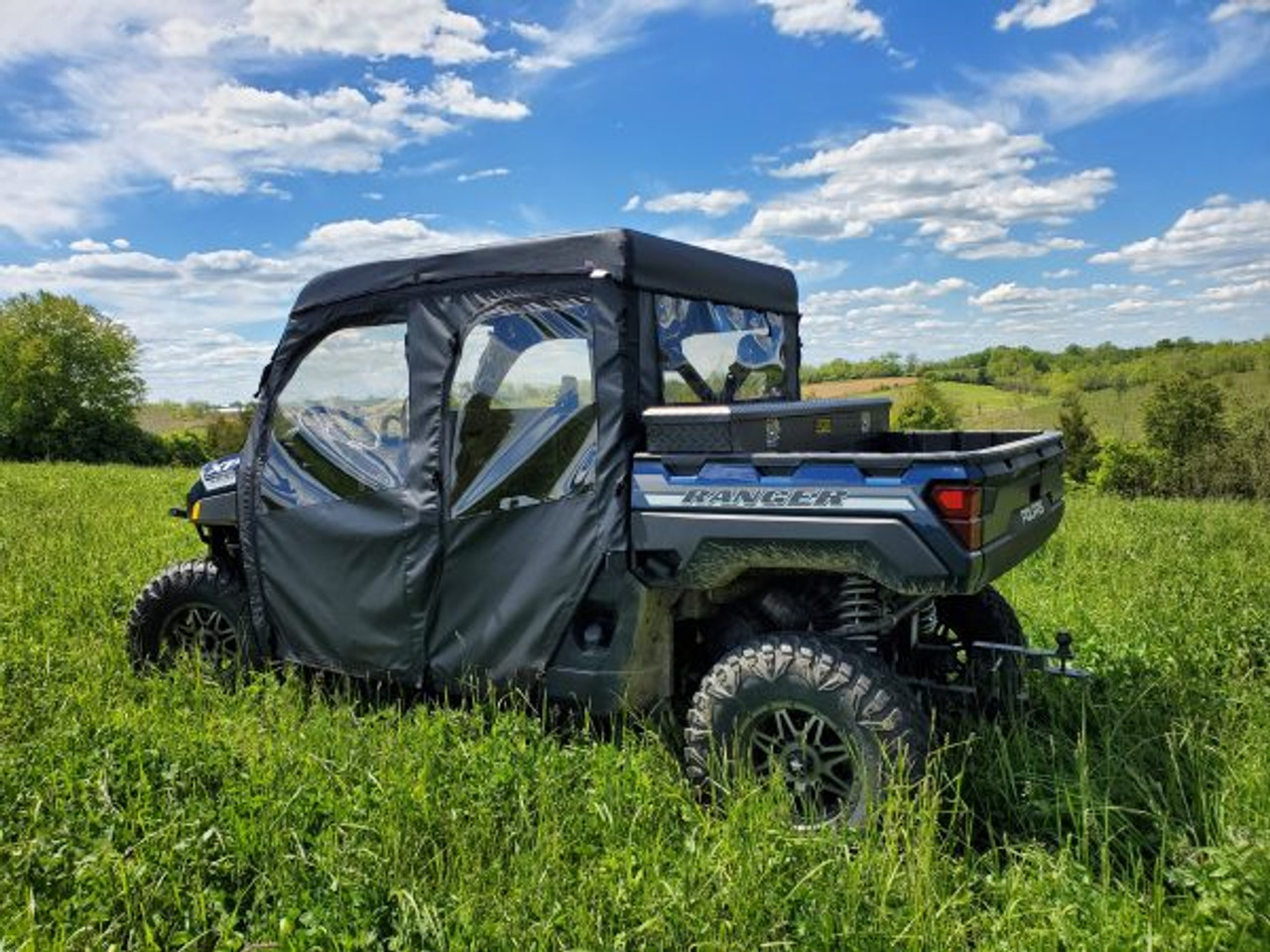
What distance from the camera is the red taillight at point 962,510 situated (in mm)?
3172

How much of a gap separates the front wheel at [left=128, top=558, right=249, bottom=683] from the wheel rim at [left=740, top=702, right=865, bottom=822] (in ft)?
9.45

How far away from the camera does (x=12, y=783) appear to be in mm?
3521

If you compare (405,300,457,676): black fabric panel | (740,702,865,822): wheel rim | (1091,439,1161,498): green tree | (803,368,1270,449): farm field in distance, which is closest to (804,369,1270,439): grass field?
(803,368,1270,449): farm field in distance

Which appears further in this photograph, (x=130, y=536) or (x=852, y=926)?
(x=130, y=536)

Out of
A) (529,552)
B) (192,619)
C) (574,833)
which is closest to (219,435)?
(192,619)

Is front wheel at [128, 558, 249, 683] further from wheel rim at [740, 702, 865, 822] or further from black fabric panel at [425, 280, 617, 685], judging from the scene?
wheel rim at [740, 702, 865, 822]

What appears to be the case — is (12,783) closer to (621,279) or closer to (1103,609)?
(621,279)

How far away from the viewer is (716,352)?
459 cm

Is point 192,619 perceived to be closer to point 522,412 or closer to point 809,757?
point 522,412

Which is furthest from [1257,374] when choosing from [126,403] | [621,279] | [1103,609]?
[126,403]

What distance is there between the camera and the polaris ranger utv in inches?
132

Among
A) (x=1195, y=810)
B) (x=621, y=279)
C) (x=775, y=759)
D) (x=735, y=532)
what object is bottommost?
(x=1195, y=810)

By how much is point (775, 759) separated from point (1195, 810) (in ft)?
4.70

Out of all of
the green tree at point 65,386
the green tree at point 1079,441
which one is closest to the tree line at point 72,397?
the green tree at point 65,386
